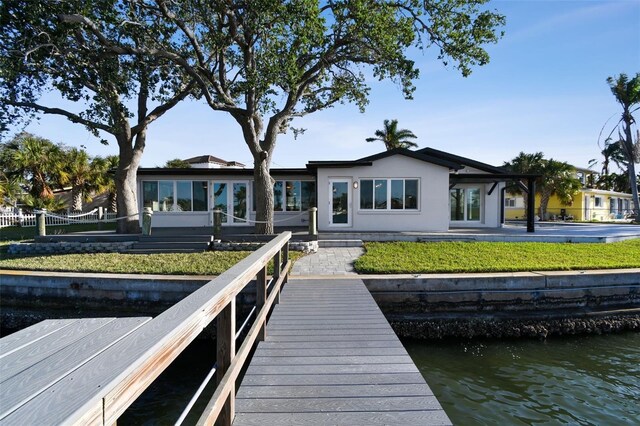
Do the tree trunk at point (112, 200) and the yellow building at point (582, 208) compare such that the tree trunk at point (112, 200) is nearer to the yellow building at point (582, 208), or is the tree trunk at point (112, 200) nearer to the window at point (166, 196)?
the window at point (166, 196)

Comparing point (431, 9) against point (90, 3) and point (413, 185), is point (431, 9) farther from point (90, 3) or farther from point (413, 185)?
point (90, 3)

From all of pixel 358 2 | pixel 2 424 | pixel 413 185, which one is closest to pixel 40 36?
pixel 358 2

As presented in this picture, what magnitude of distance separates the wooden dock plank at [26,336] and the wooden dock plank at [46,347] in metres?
0.03

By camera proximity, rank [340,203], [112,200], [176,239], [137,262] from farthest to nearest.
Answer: [112,200] < [340,203] < [176,239] < [137,262]

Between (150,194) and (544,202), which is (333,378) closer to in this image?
(150,194)

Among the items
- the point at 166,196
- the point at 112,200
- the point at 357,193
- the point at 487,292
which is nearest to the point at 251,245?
the point at 357,193

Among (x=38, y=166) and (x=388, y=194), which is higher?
(x=38, y=166)

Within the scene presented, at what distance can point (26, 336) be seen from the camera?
153 centimetres

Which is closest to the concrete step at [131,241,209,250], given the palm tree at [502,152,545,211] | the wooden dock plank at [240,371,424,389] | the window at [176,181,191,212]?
the window at [176,181,191,212]

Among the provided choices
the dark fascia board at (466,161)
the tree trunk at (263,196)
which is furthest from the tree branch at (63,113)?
the dark fascia board at (466,161)

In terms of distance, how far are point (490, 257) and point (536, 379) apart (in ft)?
16.0

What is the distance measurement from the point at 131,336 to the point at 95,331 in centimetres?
38

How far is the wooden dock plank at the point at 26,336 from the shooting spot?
1.41 m

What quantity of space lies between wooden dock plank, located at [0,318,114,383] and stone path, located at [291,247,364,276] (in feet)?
21.9
